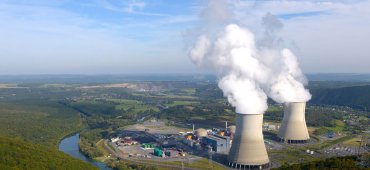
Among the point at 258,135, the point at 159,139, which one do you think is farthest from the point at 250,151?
the point at 159,139

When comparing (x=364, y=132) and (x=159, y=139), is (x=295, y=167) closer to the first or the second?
(x=159, y=139)

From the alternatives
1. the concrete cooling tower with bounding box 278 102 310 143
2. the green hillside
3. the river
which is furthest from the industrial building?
the green hillside

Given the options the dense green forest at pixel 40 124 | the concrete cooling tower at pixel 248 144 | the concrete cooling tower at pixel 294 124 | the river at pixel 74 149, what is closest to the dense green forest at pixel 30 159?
the river at pixel 74 149

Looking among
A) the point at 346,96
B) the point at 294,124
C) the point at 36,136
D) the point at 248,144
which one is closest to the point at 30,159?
the point at 248,144

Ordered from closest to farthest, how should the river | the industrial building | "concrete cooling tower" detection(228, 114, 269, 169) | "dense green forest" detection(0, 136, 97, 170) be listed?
"dense green forest" detection(0, 136, 97, 170) → "concrete cooling tower" detection(228, 114, 269, 169) → the river → the industrial building

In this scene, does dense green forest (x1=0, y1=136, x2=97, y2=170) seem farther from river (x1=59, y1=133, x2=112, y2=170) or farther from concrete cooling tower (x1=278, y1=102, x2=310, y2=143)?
concrete cooling tower (x1=278, y1=102, x2=310, y2=143)

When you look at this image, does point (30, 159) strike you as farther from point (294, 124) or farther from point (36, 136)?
point (294, 124)
